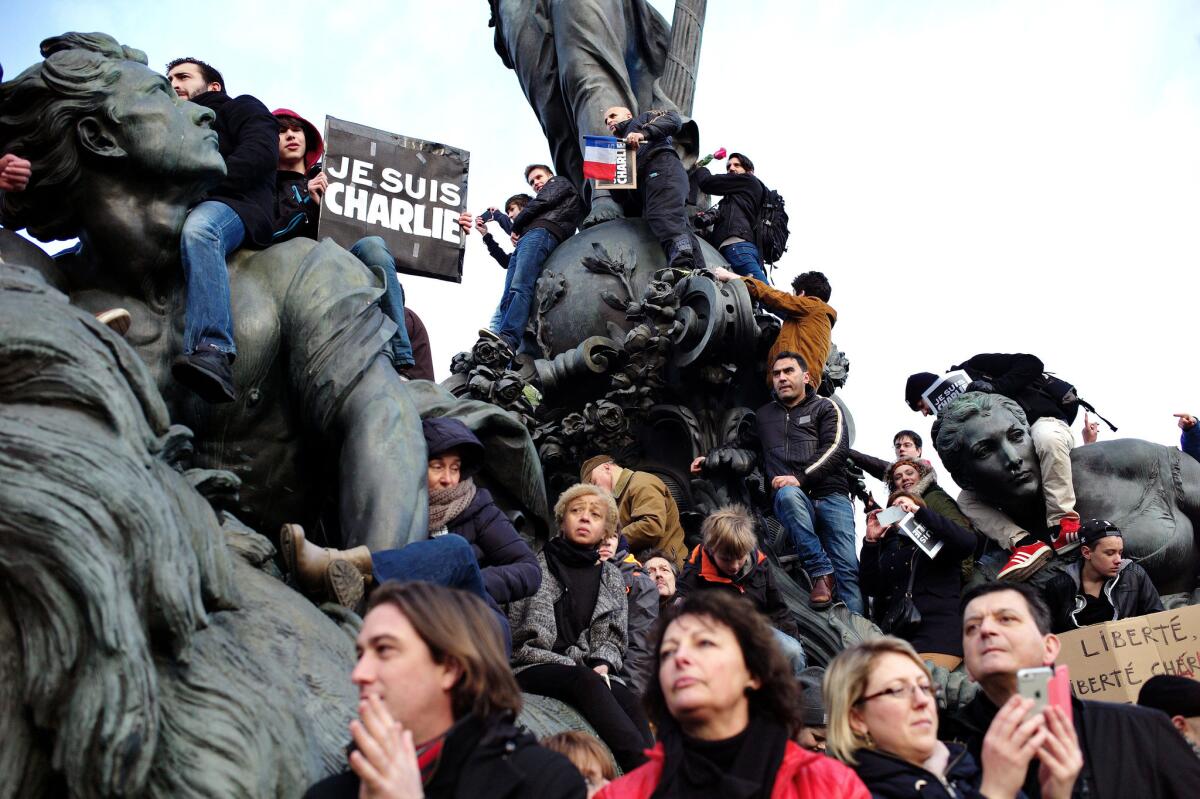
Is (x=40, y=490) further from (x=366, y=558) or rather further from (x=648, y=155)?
(x=648, y=155)

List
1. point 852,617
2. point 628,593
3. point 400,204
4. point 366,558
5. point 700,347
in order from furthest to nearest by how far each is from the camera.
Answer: point 700,347, point 852,617, point 400,204, point 628,593, point 366,558

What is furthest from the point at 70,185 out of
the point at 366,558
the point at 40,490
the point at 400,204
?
the point at 400,204

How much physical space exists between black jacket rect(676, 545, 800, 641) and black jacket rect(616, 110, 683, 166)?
5.36m

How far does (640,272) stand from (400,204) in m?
4.33

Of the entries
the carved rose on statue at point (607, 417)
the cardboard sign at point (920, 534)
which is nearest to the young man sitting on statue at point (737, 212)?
the carved rose on statue at point (607, 417)

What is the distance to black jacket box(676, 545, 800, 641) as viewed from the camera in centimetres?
670

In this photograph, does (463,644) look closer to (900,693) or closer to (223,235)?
(900,693)

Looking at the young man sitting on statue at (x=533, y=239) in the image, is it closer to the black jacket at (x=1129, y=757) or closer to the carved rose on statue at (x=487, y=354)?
the carved rose on statue at (x=487, y=354)

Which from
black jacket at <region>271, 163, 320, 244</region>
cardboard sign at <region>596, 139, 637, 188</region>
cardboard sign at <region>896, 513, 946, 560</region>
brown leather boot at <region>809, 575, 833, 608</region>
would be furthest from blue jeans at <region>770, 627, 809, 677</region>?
cardboard sign at <region>596, 139, 637, 188</region>

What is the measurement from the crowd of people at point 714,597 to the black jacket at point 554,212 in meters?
0.69

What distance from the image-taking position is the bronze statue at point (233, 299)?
14.9 feet

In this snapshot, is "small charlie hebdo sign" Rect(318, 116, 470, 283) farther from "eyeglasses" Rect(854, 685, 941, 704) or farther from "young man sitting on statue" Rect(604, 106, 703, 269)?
"eyeglasses" Rect(854, 685, 941, 704)

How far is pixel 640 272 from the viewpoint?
37.3 ft

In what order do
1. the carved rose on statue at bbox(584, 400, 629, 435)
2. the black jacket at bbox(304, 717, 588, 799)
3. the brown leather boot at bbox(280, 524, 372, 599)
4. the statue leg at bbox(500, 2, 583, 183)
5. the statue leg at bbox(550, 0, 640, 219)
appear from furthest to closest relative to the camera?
the statue leg at bbox(500, 2, 583, 183), the statue leg at bbox(550, 0, 640, 219), the carved rose on statue at bbox(584, 400, 629, 435), the brown leather boot at bbox(280, 524, 372, 599), the black jacket at bbox(304, 717, 588, 799)
